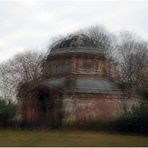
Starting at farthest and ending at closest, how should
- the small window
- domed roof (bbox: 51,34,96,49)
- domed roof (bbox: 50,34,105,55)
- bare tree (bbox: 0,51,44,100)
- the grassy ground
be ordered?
bare tree (bbox: 0,51,44,100) < domed roof (bbox: 51,34,96,49) < domed roof (bbox: 50,34,105,55) < the small window < the grassy ground

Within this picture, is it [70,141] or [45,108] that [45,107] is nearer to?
[45,108]

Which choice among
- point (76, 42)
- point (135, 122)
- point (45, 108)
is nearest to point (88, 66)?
point (76, 42)

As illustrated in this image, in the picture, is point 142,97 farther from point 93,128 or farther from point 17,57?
point 17,57

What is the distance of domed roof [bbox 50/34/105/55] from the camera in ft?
142

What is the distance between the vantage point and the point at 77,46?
43375 millimetres

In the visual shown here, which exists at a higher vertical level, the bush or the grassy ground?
the bush

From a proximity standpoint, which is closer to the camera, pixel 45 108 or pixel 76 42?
pixel 45 108

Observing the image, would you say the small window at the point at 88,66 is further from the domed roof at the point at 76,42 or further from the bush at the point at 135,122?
the bush at the point at 135,122

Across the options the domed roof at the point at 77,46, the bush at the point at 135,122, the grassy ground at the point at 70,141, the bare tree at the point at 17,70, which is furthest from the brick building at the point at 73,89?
the bare tree at the point at 17,70

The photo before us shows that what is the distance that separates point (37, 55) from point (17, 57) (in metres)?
3.62

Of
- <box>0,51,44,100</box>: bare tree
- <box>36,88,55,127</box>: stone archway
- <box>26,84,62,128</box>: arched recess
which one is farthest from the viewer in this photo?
<box>0,51,44,100</box>: bare tree

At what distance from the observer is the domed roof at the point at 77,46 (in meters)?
43.2

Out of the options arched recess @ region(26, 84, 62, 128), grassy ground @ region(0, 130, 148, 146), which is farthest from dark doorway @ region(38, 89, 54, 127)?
grassy ground @ region(0, 130, 148, 146)

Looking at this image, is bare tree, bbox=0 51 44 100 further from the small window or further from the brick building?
the small window
